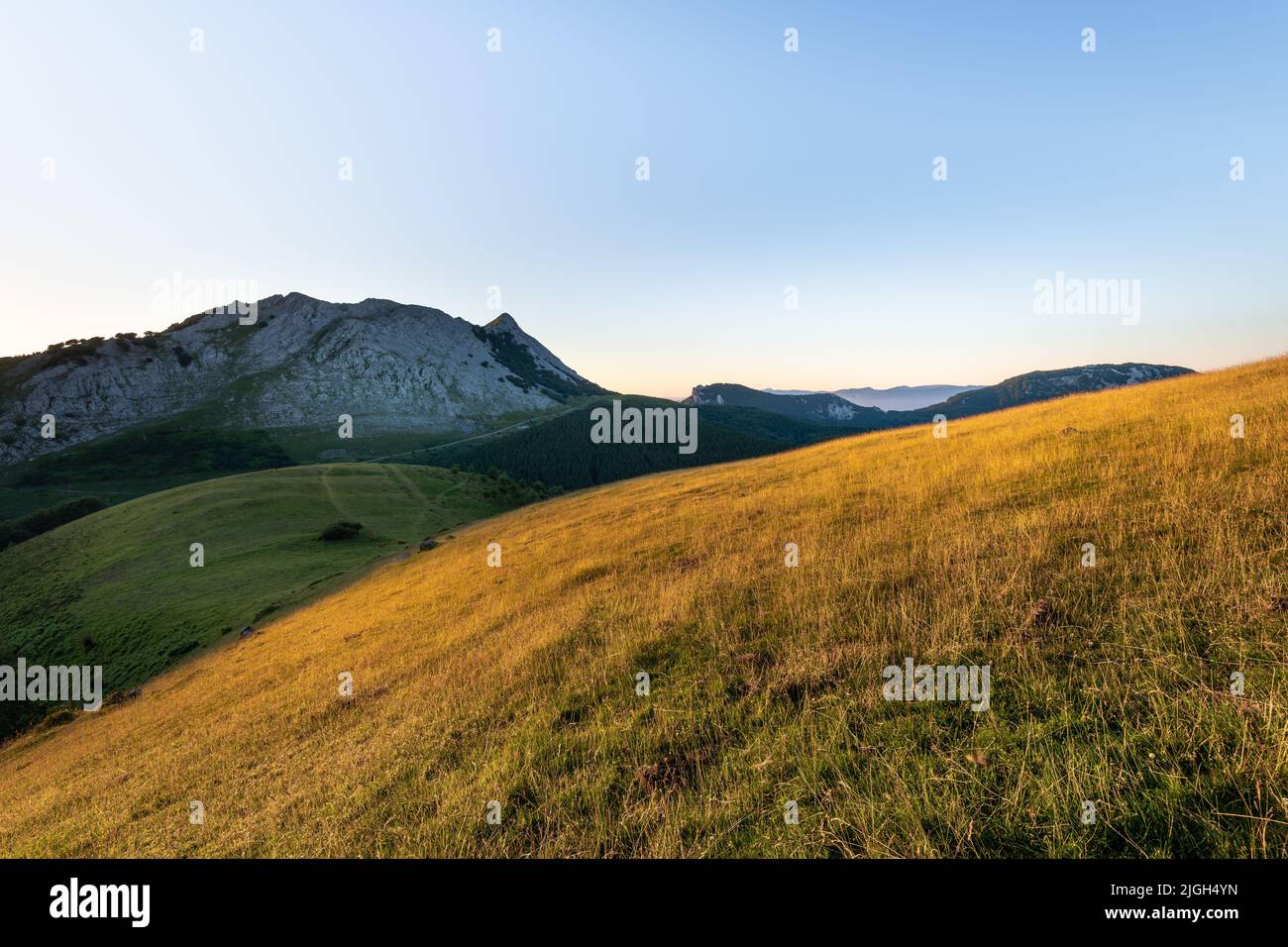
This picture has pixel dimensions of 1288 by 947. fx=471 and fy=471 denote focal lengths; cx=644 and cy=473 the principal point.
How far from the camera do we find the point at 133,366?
648ft

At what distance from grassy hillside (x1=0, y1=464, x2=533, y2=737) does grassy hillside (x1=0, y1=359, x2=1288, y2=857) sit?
59.4 feet

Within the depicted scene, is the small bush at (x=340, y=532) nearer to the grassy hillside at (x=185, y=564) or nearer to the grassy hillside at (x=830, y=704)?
the grassy hillside at (x=185, y=564)

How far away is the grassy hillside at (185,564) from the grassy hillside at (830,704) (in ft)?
59.4

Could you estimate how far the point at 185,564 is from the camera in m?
41.6

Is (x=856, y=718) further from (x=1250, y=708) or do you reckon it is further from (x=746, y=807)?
(x=1250, y=708)

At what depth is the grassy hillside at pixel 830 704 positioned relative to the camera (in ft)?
11.9

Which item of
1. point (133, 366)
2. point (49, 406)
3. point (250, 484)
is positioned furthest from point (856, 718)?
point (133, 366)

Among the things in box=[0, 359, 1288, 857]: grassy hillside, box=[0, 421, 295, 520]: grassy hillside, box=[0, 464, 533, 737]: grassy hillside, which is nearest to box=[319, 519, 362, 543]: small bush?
box=[0, 464, 533, 737]: grassy hillside

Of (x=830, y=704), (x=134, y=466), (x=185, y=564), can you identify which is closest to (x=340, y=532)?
(x=185, y=564)

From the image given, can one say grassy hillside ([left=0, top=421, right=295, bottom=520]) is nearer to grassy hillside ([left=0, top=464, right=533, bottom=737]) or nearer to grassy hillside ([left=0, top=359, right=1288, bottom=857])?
grassy hillside ([left=0, top=464, right=533, bottom=737])

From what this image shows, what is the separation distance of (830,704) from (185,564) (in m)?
56.2

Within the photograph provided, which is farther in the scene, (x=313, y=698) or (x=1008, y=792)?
(x=313, y=698)

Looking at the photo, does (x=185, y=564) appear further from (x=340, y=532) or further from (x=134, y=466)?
(x=134, y=466)

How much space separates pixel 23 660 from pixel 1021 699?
54.8 m
